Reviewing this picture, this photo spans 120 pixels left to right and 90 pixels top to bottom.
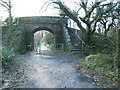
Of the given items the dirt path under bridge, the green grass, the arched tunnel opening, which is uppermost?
the arched tunnel opening

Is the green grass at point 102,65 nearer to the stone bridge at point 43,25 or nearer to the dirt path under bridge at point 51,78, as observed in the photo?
the dirt path under bridge at point 51,78

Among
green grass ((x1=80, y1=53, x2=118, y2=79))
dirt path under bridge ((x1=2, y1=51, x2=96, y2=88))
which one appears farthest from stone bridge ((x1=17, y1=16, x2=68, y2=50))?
dirt path under bridge ((x1=2, y1=51, x2=96, y2=88))

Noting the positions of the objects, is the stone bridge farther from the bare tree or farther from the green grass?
the green grass

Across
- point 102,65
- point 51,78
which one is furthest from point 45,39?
point 51,78

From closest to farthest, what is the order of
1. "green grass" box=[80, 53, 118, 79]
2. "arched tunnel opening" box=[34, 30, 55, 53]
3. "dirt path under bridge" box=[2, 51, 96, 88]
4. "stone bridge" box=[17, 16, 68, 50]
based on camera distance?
"dirt path under bridge" box=[2, 51, 96, 88] < "green grass" box=[80, 53, 118, 79] < "stone bridge" box=[17, 16, 68, 50] < "arched tunnel opening" box=[34, 30, 55, 53]

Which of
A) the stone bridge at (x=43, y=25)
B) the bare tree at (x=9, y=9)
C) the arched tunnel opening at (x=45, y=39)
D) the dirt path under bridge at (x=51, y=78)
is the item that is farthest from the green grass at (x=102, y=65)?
the arched tunnel opening at (x=45, y=39)

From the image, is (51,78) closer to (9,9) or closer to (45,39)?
(9,9)

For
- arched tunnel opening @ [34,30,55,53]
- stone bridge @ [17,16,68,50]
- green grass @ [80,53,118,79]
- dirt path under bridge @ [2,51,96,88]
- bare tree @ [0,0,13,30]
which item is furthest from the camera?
arched tunnel opening @ [34,30,55,53]

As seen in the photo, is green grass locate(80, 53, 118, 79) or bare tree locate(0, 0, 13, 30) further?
bare tree locate(0, 0, 13, 30)

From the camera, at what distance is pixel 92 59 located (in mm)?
10766

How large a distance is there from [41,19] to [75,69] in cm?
→ 1220

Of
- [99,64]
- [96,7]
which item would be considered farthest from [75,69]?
[96,7]

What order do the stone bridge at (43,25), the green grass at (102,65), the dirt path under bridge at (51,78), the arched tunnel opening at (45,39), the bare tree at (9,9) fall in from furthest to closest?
the arched tunnel opening at (45,39), the stone bridge at (43,25), the bare tree at (9,9), the green grass at (102,65), the dirt path under bridge at (51,78)

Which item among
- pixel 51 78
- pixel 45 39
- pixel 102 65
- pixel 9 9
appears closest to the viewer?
pixel 51 78
